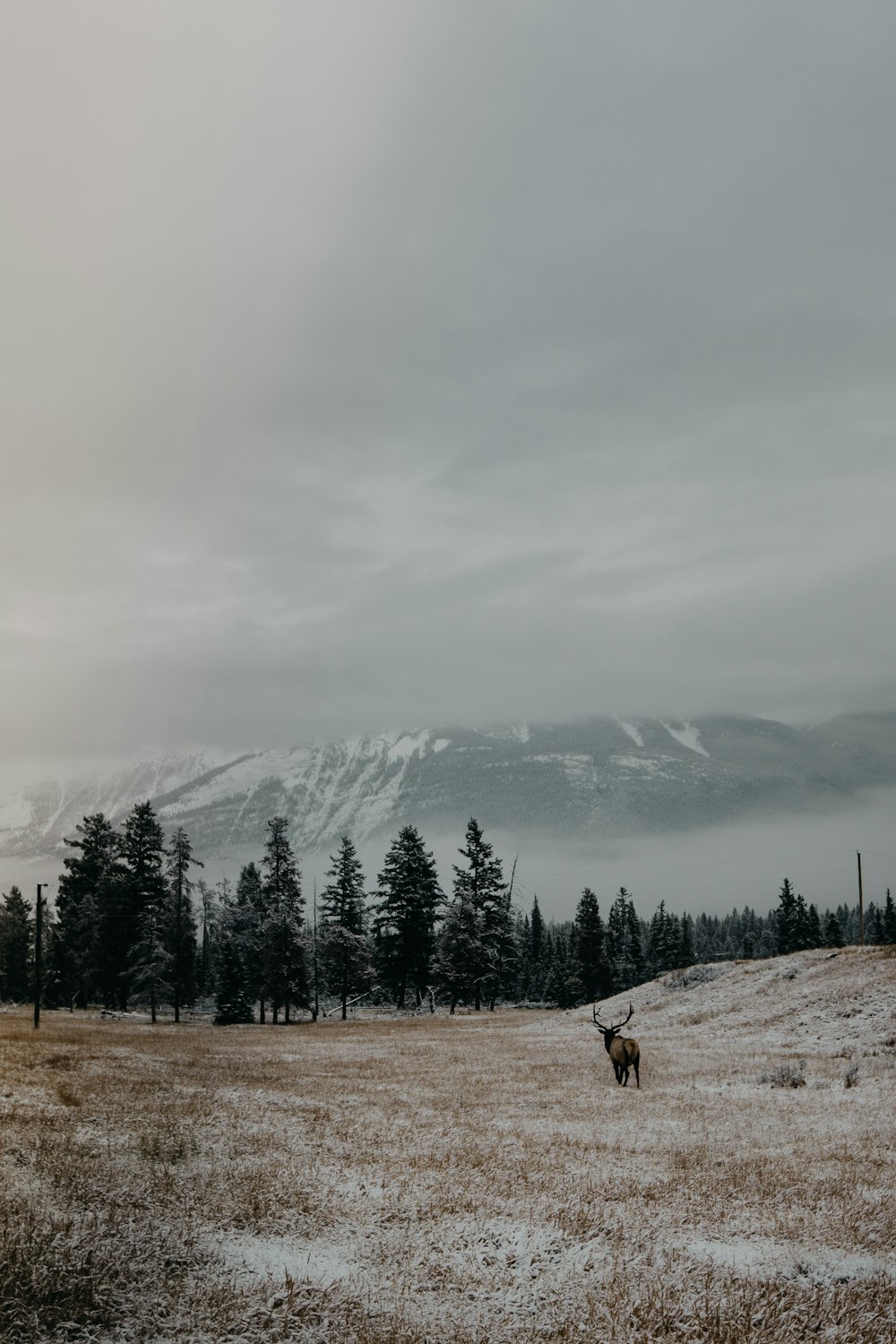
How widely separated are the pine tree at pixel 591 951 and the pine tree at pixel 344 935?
2174 centimetres

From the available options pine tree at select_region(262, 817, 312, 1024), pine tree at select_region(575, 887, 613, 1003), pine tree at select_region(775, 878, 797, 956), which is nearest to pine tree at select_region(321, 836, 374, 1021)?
pine tree at select_region(262, 817, 312, 1024)

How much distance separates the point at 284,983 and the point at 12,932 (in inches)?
1450

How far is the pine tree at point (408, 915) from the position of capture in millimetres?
76000

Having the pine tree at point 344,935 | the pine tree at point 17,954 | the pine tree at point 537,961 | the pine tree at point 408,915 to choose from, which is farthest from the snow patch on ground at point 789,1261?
the pine tree at point 537,961

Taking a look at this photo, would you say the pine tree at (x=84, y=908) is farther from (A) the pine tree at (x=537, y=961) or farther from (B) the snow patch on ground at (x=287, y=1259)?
(B) the snow patch on ground at (x=287, y=1259)

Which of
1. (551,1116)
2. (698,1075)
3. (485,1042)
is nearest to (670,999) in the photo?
(485,1042)

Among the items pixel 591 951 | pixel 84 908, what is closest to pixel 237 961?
pixel 84 908

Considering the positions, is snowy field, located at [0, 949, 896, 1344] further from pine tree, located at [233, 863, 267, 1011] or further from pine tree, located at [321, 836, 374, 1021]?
pine tree, located at [321, 836, 374, 1021]

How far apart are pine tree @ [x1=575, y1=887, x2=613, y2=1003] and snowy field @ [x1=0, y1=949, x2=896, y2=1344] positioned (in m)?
59.1

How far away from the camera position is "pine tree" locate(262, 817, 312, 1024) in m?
64.3

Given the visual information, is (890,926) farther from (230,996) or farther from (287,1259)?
(287,1259)

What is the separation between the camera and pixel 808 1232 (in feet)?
32.8

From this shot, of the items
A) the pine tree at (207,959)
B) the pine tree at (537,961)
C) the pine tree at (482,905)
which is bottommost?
the pine tree at (537,961)

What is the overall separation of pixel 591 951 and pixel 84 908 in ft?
153
